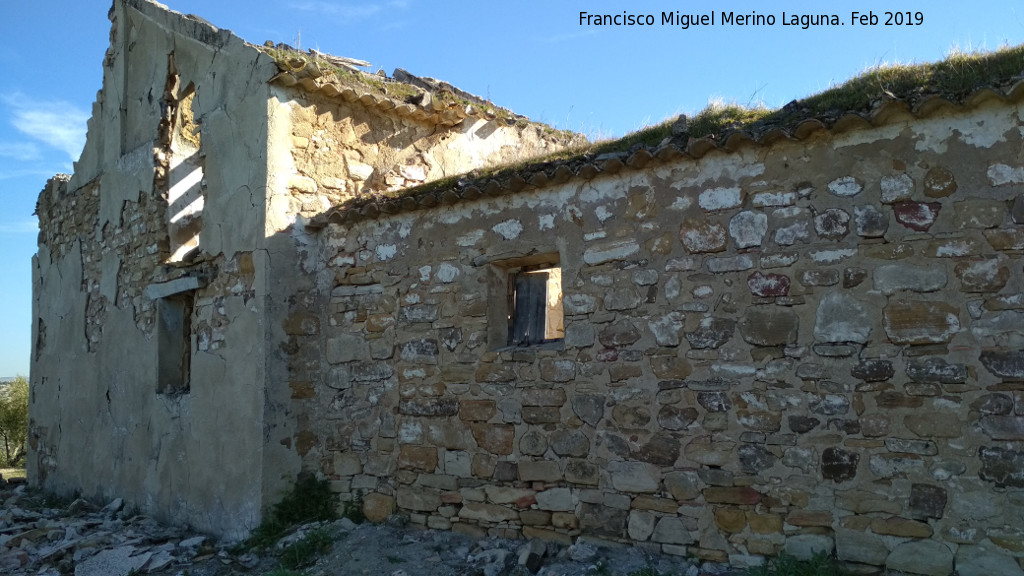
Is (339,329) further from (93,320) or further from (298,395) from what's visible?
(93,320)

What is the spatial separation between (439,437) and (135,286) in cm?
441

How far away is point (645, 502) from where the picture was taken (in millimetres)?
4914

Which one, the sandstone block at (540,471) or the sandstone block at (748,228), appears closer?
the sandstone block at (748,228)

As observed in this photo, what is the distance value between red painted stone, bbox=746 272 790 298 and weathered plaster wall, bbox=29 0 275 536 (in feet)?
13.2

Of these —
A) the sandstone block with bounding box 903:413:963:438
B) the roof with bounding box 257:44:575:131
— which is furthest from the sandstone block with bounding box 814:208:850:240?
the roof with bounding box 257:44:575:131

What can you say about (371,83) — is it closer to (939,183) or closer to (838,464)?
(939,183)

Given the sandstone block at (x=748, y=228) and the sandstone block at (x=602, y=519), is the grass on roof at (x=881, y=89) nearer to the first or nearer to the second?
the sandstone block at (x=748, y=228)

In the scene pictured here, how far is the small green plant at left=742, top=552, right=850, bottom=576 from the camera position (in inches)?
164

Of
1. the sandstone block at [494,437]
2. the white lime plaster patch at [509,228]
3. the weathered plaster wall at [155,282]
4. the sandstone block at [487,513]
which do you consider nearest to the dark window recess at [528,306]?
the white lime plaster patch at [509,228]

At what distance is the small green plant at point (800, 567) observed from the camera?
416 centimetres

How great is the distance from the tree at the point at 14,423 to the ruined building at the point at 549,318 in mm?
10703

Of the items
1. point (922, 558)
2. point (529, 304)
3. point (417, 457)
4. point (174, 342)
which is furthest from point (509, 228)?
point (174, 342)

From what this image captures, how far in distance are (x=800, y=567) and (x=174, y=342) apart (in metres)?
6.33

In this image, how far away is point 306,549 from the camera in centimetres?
579
